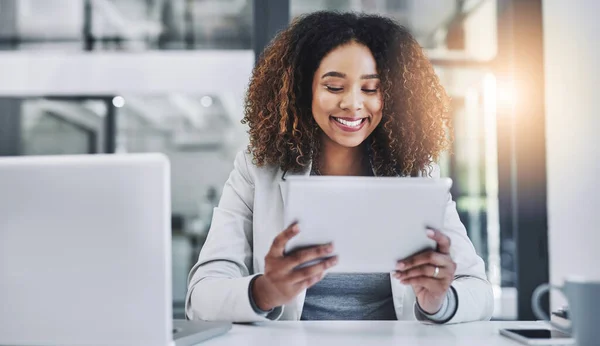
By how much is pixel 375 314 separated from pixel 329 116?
605mm

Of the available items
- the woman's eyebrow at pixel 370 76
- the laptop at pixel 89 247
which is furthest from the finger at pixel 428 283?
the woman's eyebrow at pixel 370 76

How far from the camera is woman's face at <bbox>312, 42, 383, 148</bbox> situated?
5.83 feet

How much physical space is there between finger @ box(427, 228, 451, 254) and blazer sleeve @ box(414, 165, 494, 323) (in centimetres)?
16

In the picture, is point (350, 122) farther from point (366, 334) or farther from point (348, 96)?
point (366, 334)

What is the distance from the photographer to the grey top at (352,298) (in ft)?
5.36

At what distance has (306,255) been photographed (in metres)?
1.12

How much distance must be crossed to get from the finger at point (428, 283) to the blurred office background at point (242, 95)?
1.50 m

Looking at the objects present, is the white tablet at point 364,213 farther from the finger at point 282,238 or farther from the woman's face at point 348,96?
the woman's face at point 348,96

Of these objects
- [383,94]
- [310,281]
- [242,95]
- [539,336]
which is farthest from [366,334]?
[242,95]

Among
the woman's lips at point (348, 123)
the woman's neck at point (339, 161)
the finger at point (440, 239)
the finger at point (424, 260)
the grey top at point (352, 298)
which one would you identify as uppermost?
the woman's lips at point (348, 123)

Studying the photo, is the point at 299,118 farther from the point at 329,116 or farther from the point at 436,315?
the point at 436,315

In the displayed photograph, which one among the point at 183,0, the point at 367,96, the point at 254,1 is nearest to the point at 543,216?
the point at 367,96

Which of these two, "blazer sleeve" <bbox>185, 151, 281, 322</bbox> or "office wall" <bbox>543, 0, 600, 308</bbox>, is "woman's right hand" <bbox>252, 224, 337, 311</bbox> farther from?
"office wall" <bbox>543, 0, 600, 308</bbox>

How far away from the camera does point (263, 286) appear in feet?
4.25
